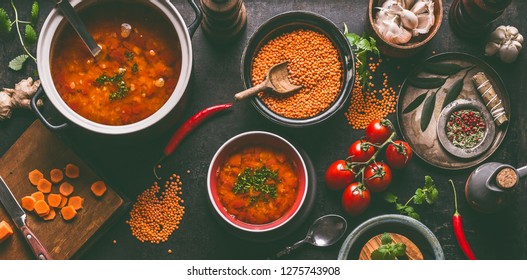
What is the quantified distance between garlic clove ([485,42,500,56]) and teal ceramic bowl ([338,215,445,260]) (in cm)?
96

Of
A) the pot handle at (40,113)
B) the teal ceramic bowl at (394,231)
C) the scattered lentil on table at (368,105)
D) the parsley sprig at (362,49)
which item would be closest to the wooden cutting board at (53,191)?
the pot handle at (40,113)

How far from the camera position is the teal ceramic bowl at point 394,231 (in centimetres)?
266

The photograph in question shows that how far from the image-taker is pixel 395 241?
274 centimetres

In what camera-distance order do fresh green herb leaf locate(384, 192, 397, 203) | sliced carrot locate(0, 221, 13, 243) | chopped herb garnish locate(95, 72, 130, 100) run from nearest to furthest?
chopped herb garnish locate(95, 72, 130, 100), sliced carrot locate(0, 221, 13, 243), fresh green herb leaf locate(384, 192, 397, 203)

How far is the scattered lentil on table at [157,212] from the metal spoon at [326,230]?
2.14ft

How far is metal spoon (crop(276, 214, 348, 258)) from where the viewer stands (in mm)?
2777

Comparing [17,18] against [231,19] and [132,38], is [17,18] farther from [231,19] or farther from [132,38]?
[231,19]

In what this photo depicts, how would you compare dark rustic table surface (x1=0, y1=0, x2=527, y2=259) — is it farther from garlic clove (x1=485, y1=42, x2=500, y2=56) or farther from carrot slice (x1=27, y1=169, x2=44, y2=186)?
carrot slice (x1=27, y1=169, x2=44, y2=186)

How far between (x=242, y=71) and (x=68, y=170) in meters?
0.99

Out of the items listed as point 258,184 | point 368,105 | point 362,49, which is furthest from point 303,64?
point 258,184

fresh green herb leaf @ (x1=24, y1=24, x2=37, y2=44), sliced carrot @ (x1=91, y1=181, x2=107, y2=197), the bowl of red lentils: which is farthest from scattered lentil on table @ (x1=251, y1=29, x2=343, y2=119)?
fresh green herb leaf @ (x1=24, y1=24, x2=37, y2=44)

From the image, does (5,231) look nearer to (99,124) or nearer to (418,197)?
(99,124)

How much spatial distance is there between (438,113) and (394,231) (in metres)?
0.64

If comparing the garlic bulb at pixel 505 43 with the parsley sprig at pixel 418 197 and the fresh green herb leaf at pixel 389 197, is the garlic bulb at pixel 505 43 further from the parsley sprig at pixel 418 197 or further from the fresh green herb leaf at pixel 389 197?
the fresh green herb leaf at pixel 389 197
